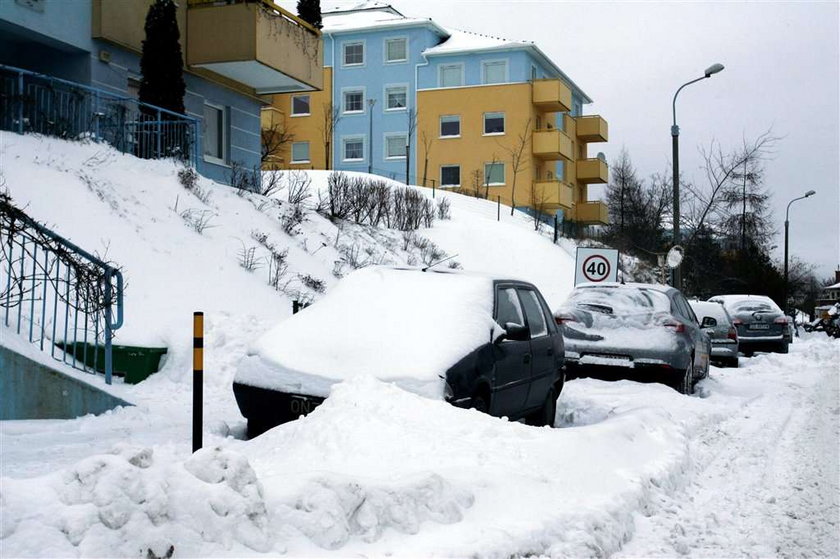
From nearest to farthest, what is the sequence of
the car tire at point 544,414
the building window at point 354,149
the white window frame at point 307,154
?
the car tire at point 544,414, the building window at point 354,149, the white window frame at point 307,154

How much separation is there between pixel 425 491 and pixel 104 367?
6170 mm

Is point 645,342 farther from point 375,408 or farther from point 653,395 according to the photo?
point 375,408

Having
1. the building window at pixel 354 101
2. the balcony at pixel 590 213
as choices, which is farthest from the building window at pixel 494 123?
the balcony at pixel 590 213

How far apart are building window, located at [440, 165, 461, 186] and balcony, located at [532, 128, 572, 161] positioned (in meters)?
4.55

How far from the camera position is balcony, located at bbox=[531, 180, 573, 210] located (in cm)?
4888

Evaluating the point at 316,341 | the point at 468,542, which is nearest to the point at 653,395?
the point at 316,341

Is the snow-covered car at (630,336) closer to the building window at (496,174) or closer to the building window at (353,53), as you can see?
the building window at (496,174)

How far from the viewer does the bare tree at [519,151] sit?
4884 cm

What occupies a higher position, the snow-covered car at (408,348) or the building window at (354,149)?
the building window at (354,149)

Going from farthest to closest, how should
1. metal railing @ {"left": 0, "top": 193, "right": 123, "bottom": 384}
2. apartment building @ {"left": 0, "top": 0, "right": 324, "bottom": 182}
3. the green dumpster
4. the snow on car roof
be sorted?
1. apartment building @ {"left": 0, "top": 0, "right": 324, "bottom": 182}
2. the green dumpster
3. metal railing @ {"left": 0, "top": 193, "right": 123, "bottom": 384}
4. the snow on car roof

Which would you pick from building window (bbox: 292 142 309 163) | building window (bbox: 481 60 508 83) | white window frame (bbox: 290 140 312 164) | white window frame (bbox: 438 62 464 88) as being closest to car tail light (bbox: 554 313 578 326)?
building window (bbox: 481 60 508 83)

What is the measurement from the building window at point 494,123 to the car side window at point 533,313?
136ft

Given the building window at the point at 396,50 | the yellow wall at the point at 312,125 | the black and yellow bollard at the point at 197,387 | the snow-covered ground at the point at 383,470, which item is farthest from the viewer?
the yellow wall at the point at 312,125

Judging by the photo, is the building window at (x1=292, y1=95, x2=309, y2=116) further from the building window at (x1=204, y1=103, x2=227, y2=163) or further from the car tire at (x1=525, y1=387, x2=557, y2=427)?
the car tire at (x1=525, y1=387, x2=557, y2=427)
